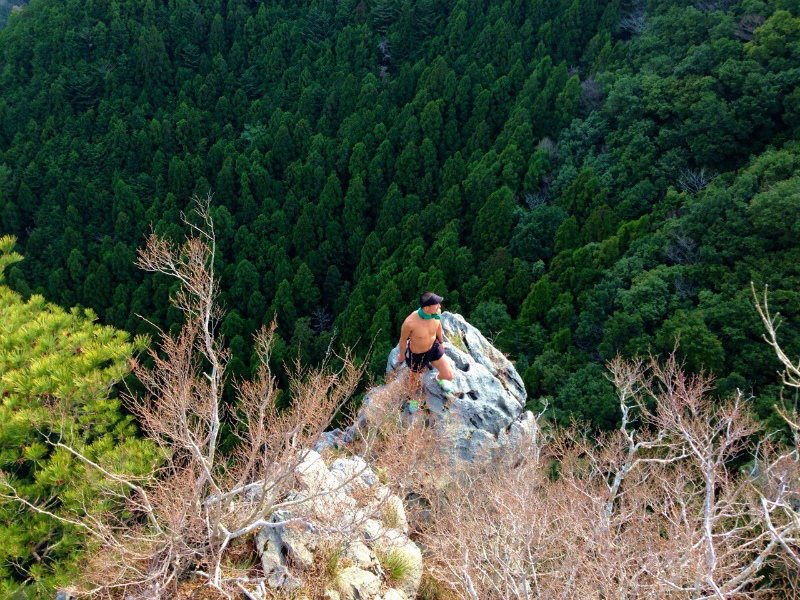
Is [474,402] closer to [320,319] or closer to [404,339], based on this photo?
[404,339]

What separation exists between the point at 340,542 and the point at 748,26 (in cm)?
2127

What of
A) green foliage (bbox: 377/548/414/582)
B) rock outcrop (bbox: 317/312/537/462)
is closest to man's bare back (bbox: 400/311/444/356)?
rock outcrop (bbox: 317/312/537/462)

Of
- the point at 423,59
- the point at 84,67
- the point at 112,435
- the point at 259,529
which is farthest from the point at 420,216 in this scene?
the point at 84,67

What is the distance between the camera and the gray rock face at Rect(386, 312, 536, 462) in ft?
29.9

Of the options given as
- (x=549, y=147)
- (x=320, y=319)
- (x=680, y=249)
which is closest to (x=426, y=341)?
(x=680, y=249)

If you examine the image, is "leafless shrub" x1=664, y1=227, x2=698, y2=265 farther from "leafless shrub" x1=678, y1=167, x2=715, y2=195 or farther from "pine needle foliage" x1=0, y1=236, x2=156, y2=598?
"pine needle foliage" x1=0, y1=236, x2=156, y2=598

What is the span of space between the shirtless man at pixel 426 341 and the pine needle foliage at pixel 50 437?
375 cm

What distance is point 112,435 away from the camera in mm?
9055

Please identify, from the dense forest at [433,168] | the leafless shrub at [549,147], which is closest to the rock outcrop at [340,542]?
the dense forest at [433,168]

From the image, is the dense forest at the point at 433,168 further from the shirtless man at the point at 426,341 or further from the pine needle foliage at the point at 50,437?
the pine needle foliage at the point at 50,437

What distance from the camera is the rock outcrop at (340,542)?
232 inches

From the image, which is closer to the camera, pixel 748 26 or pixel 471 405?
pixel 471 405

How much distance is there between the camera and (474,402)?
9.30m

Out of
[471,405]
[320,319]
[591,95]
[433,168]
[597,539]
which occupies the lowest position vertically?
[320,319]
